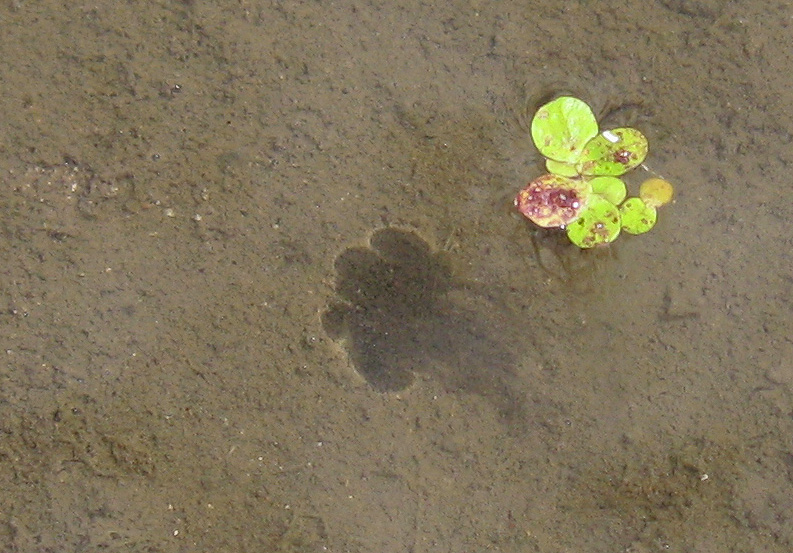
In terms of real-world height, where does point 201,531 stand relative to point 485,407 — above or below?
below

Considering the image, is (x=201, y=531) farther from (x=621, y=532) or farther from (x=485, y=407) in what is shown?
(x=621, y=532)

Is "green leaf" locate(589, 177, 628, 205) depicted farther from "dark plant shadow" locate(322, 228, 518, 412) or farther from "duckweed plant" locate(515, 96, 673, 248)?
"dark plant shadow" locate(322, 228, 518, 412)

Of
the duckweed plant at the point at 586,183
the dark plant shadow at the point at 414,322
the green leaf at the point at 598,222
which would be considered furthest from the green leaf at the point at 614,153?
the dark plant shadow at the point at 414,322

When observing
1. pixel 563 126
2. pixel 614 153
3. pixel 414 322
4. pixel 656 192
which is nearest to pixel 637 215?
pixel 656 192

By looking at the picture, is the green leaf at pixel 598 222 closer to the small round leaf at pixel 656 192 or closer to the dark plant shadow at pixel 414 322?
the small round leaf at pixel 656 192

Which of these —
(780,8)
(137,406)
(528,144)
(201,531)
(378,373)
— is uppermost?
(780,8)

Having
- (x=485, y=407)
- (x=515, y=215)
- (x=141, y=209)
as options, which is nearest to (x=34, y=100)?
(x=141, y=209)
